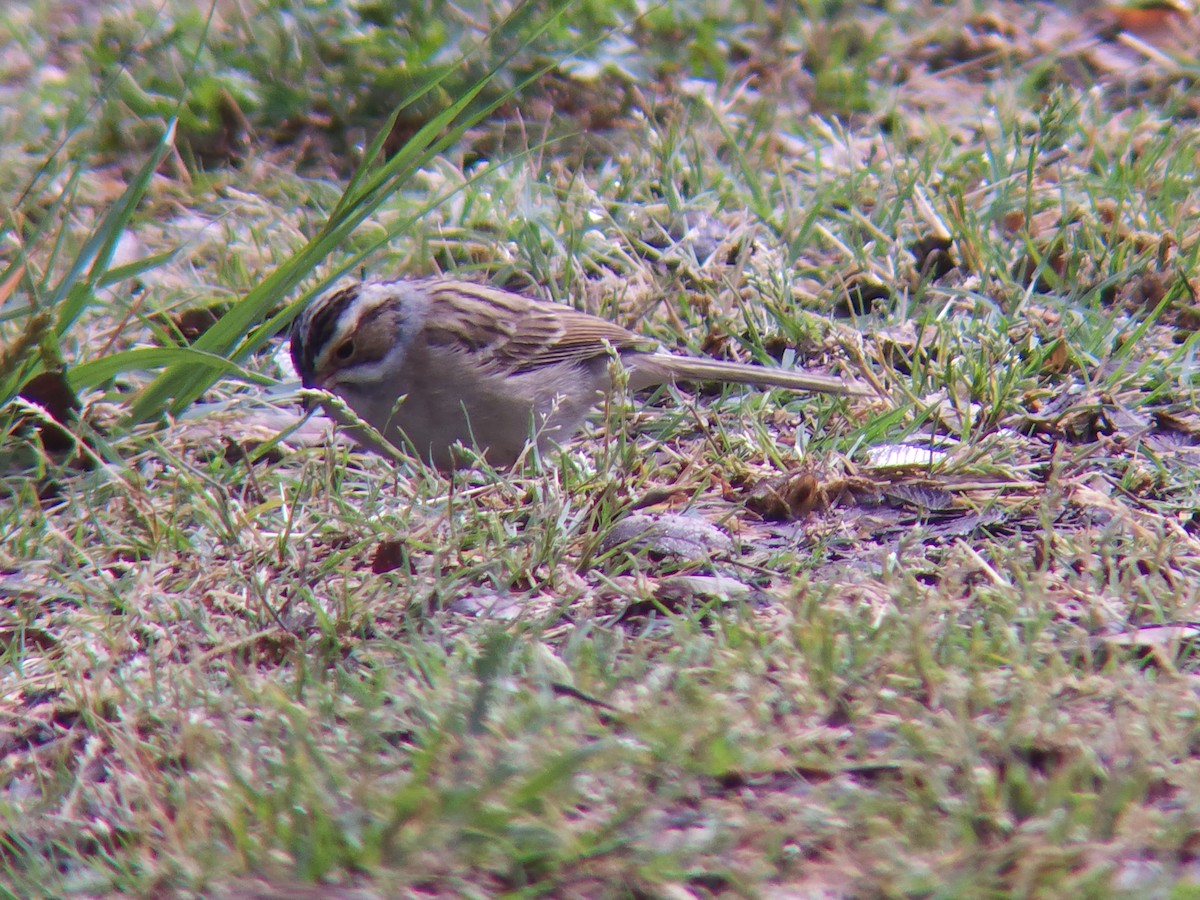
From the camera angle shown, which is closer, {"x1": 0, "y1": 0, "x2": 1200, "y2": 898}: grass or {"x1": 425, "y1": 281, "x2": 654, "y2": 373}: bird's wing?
{"x1": 0, "y1": 0, "x2": 1200, "y2": 898}: grass

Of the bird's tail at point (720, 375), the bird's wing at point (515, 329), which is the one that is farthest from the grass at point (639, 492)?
the bird's wing at point (515, 329)

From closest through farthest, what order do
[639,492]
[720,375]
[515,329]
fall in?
[639,492]
[720,375]
[515,329]

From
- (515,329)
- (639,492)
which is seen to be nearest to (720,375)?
(515,329)

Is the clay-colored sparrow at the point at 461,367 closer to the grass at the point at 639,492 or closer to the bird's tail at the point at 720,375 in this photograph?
the bird's tail at the point at 720,375

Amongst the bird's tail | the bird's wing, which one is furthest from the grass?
the bird's wing

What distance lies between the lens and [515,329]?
5.14 meters

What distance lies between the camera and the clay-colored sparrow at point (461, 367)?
482 centimetres

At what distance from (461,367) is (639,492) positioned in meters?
1.06

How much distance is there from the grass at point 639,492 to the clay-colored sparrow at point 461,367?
17 centimetres

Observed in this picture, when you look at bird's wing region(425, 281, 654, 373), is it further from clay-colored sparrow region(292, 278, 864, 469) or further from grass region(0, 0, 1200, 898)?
grass region(0, 0, 1200, 898)

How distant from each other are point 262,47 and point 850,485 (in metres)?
4.50

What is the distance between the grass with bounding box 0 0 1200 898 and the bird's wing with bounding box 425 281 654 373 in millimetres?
314

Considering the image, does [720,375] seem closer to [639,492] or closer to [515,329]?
[515,329]

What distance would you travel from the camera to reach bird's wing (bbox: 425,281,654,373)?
502 centimetres
